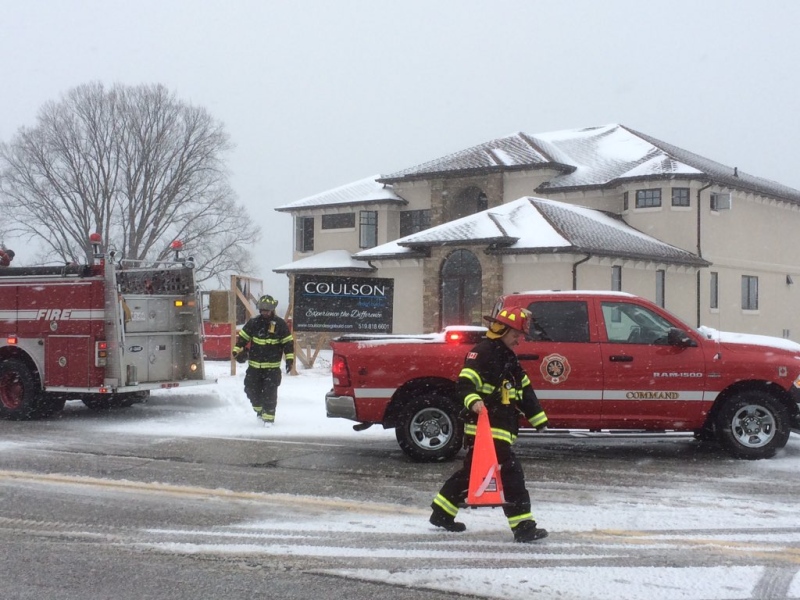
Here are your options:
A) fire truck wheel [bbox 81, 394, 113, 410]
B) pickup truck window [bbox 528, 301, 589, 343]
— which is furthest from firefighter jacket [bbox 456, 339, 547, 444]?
fire truck wheel [bbox 81, 394, 113, 410]

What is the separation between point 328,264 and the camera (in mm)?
36656

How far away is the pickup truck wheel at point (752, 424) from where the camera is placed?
934cm

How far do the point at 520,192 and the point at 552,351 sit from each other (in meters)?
25.2

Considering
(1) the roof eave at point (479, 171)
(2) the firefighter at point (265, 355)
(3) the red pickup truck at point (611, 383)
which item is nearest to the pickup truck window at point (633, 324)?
(3) the red pickup truck at point (611, 383)

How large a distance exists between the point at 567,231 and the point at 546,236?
2.33 ft

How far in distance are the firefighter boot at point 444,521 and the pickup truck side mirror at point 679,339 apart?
157 inches

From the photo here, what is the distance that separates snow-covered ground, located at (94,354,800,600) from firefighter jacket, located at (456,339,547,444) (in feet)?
2.68

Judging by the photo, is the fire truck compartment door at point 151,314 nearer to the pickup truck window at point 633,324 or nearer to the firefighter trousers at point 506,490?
the pickup truck window at point 633,324

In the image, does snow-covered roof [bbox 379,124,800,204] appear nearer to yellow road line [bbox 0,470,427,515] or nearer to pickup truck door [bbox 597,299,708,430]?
pickup truck door [bbox 597,299,708,430]

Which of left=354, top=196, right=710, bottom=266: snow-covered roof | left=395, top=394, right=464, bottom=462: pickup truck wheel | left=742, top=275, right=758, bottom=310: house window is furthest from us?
left=742, top=275, right=758, bottom=310: house window

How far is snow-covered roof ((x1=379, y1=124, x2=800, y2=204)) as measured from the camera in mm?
32250

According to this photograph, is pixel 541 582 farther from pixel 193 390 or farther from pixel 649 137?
pixel 649 137

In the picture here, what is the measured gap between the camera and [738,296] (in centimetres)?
3438

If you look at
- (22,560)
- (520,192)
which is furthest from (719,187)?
(22,560)
